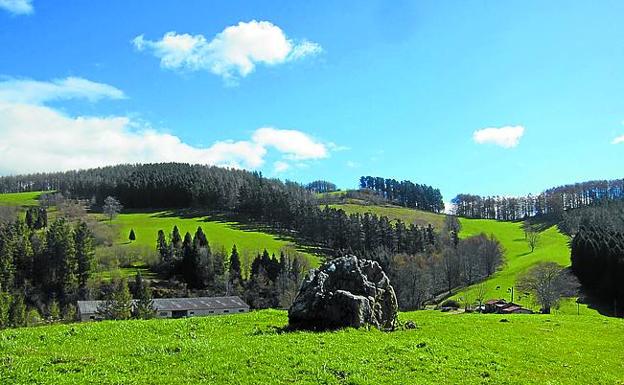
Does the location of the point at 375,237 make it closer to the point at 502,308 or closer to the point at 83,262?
the point at 502,308

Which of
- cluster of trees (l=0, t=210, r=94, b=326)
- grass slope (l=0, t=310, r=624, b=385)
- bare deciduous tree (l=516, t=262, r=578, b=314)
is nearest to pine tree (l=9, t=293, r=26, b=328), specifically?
cluster of trees (l=0, t=210, r=94, b=326)

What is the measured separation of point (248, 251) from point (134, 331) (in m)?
143

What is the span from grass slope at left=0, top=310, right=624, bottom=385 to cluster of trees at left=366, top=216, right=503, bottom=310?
3923 inches

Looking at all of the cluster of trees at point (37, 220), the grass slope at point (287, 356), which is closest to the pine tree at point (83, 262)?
the cluster of trees at point (37, 220)

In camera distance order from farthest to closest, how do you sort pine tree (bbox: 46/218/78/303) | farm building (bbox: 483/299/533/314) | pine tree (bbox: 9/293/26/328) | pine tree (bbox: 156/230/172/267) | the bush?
pine tree (bbox: 156/230/172/267) < pine tree (bbox: 46/218/78/303) < the bush < farm building (bbox: 483/299/533/314) < pine tree (bbox: 9/293/26/328)

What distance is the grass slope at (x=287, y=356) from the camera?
17.4 meters

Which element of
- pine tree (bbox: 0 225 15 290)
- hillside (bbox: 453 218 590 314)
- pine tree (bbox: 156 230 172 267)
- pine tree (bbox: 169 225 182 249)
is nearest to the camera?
pine tree (bbox: 0 225 15 290)

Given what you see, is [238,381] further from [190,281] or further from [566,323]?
[190,281]

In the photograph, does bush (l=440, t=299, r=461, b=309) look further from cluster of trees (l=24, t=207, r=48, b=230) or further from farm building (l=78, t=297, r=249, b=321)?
cluster of trees (l=24, t=207, r=48, b=230)

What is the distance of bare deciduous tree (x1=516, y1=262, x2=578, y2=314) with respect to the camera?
106m

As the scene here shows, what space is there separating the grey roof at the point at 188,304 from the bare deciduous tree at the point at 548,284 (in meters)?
63.9

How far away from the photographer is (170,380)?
16.6 m

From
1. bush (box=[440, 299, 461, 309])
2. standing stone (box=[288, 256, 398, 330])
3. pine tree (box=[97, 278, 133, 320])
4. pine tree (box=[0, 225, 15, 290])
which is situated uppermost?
standing stone (box=[288, 256, 398, 330])

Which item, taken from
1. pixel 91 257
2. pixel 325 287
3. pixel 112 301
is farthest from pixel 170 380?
pixel 91 257
